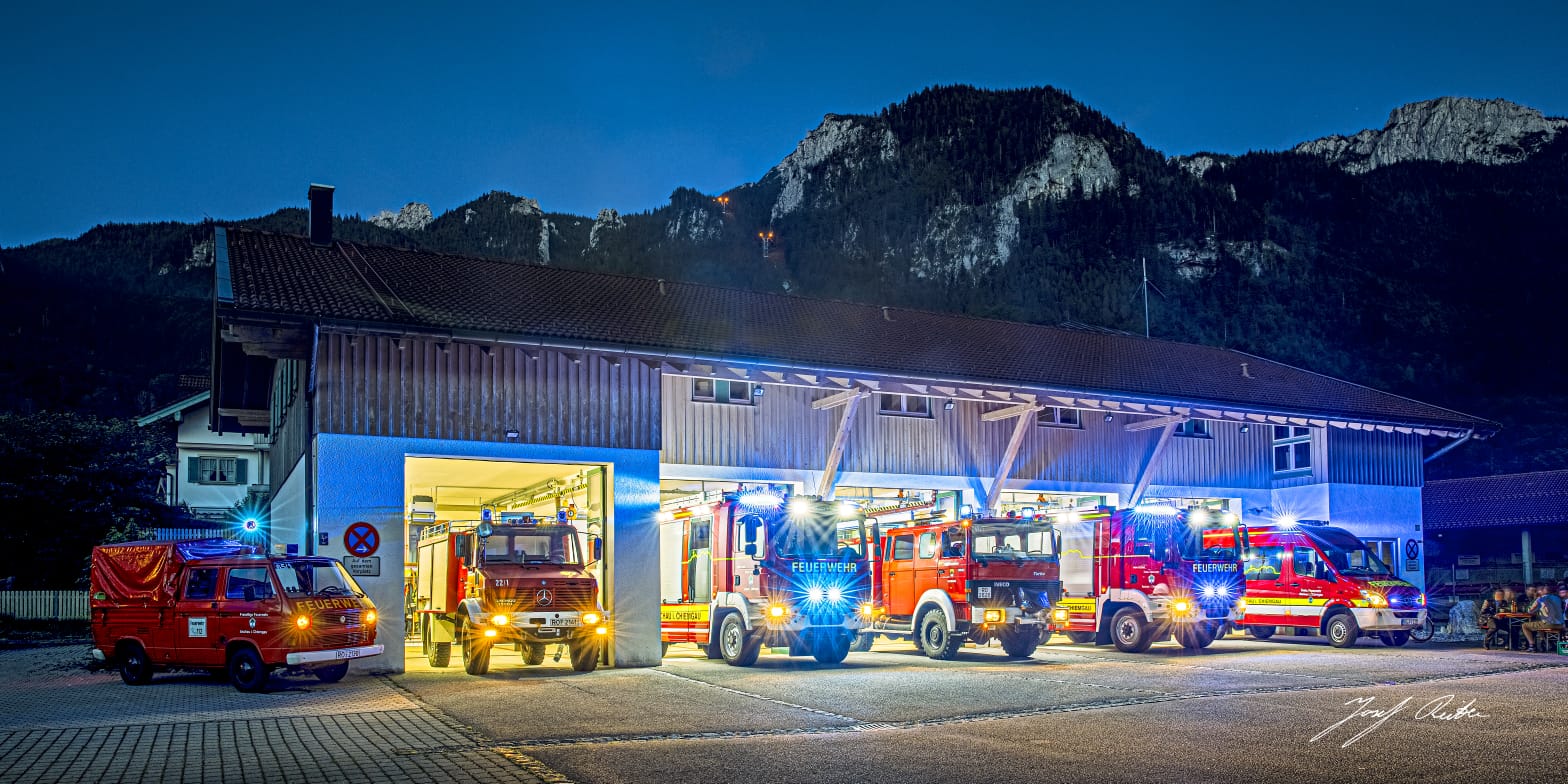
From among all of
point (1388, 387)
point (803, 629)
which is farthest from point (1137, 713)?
point (1388, 387)

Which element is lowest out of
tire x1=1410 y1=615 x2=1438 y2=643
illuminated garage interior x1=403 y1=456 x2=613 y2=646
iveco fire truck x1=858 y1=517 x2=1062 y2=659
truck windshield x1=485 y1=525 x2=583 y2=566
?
tire x1=1410 y1=615 x2=1438 y2=643

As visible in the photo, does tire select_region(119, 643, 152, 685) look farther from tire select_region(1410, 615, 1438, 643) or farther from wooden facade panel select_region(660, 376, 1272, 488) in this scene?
tire select_region(1410, 615, 1438, 643)

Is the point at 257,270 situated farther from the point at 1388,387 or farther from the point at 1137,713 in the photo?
the point at 1388,387

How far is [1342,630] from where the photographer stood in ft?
74.1

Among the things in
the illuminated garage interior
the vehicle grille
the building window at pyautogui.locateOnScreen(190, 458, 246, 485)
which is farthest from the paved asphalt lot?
the building window at pyautogui.locateOnScreen(190, 458, 246, 485)

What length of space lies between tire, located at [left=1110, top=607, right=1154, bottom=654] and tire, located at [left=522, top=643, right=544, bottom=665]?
9.83 m

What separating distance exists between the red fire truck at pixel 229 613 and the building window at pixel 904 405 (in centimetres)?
1150

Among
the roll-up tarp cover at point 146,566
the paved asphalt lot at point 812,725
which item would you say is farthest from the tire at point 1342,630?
the roll-up tarp cover at point 146,566

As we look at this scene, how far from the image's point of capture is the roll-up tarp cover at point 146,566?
15.5 metres

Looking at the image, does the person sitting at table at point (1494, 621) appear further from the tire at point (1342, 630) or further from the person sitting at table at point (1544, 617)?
the tire at point (1342, 630)

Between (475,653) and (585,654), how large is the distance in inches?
61.0

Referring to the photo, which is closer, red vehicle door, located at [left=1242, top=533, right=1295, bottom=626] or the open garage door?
the open garage door

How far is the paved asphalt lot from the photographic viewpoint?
347 inches

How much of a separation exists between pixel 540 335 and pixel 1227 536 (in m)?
12.8
